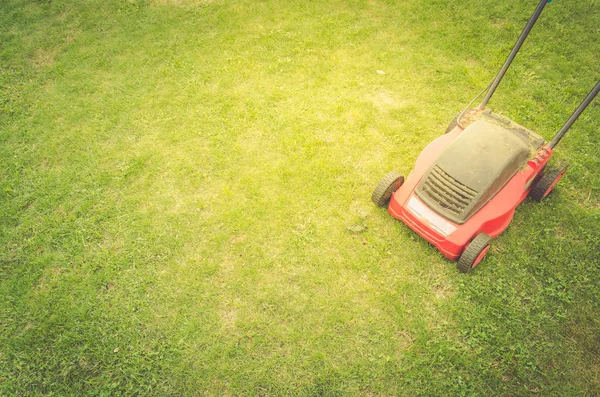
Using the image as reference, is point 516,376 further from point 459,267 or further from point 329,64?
point 329,64

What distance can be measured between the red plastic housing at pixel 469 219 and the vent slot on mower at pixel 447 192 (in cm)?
13

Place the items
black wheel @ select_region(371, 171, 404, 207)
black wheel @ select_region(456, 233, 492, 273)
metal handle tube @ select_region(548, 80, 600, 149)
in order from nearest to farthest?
metal handle tube @ select_region(548, 80, 600, 149)
black wheel @ select_region(456, 233, 492, 273)
black wheel @ select_region(371, 171, 404, 207)

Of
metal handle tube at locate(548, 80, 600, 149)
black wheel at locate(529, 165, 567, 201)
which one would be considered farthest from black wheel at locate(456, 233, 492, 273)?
metal handle tube at locate(548, 80, 600, 149)

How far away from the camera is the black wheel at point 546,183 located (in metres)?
3.81

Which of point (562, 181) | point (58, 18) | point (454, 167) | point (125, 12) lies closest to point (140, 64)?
point (125, 12)

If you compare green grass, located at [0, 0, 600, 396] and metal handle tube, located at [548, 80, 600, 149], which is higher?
metal handle tube, located at [548, 80, 600, 149]

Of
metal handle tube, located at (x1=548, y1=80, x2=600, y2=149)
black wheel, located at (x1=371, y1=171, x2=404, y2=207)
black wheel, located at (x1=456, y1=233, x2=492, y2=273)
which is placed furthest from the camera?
black wheel, located at (x1=371, y1=171, x2=404, y2=207)

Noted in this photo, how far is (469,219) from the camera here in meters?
3.31

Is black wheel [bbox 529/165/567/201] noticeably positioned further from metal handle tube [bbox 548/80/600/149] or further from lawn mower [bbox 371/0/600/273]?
metal handle tube [bbox 548/80/600/149]

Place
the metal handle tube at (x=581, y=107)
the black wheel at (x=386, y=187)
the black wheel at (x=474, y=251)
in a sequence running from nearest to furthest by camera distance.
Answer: the metal handle tube at (x=581, y=107), the black wheel at (x=474, y=251), the black wheel at (x=386, y=187)

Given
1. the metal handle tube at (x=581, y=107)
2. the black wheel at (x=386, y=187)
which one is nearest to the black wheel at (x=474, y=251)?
the black wheel at (x=386, y=187)

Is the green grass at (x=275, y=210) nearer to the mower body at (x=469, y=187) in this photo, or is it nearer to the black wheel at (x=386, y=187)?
the black wheel at (x=386, y=187)

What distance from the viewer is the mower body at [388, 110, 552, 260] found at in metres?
3.20

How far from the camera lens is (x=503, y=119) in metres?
3.90
